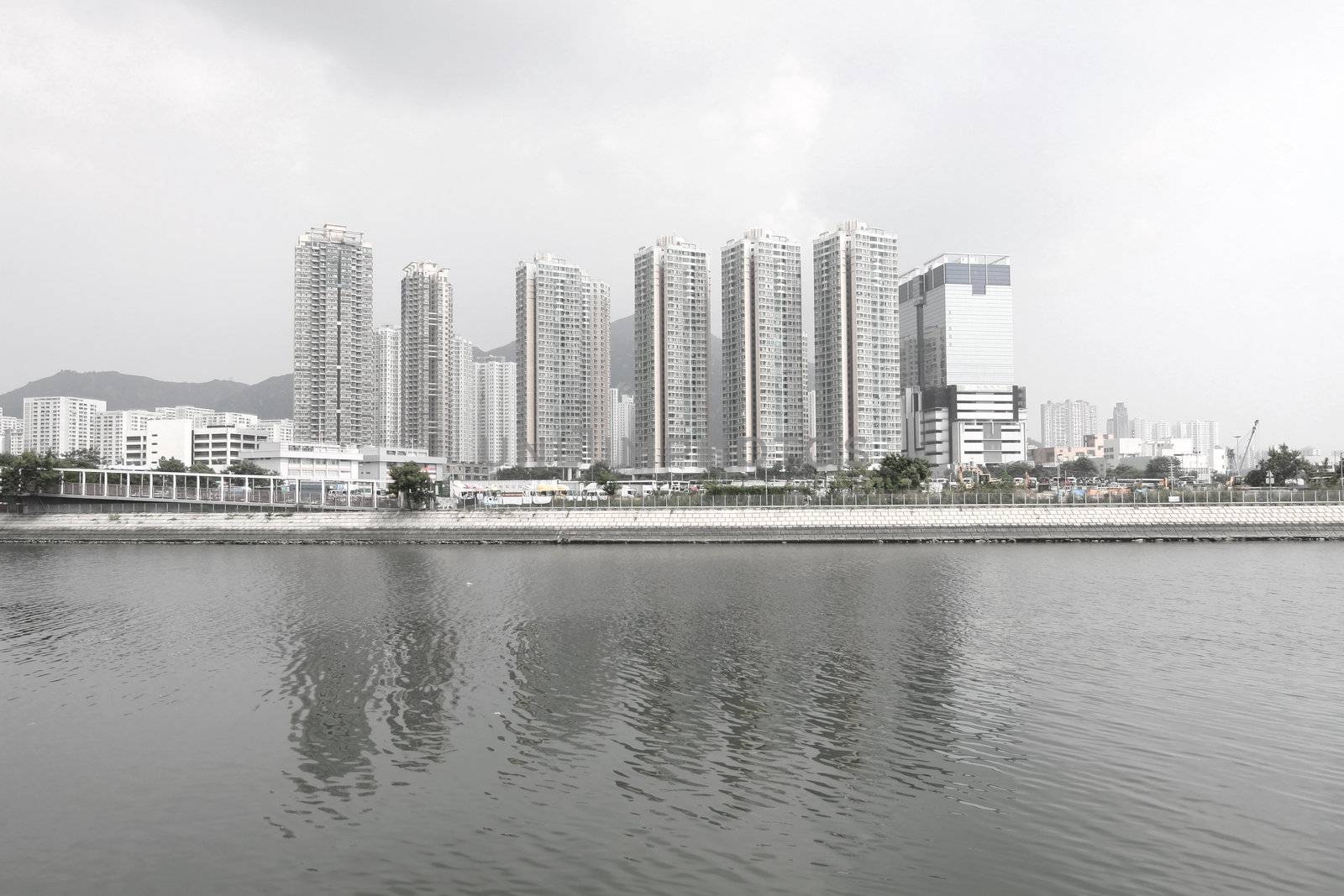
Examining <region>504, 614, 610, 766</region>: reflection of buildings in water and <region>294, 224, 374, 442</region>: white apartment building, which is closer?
<region>504, 614, 610, 766</region>: reflection of buildings in water

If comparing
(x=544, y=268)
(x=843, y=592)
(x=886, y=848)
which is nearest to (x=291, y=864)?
(x=886, y=848)

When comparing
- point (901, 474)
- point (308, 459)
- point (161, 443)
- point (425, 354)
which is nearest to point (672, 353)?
point (425, 354)

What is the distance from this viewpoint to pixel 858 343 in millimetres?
154500

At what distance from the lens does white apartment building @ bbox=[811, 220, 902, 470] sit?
508ft

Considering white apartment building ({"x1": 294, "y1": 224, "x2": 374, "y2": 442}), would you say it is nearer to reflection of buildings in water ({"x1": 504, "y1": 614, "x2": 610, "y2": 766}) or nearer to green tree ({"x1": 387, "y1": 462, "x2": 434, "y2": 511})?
green tree ({"x1": 387, "y1": 462, "x2": 434, "y2": 511})

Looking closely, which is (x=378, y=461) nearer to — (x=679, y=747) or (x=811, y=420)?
(x=811, y=420)

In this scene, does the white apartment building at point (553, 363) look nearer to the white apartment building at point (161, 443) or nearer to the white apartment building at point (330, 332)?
the white apartment building at point (330, 332)

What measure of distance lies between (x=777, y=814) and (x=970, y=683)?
34.8 feet

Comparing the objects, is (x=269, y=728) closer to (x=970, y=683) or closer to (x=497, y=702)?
(x=497, y=702)

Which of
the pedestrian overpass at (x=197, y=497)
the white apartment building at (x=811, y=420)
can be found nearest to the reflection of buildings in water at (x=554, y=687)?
the pedestrian overpass at (x=197, y=497)

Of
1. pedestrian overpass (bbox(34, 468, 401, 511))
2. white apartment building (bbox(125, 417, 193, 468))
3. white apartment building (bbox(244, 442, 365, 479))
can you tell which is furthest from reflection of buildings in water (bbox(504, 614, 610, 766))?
white apartment building (bbox(125, 417, 193, 468))

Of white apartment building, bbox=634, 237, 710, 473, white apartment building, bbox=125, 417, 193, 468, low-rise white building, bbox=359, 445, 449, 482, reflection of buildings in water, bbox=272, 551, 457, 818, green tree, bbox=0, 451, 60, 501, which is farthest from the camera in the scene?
white apartment building, bbox=125, 417, 193, 468

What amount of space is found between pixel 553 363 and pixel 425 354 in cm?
2639

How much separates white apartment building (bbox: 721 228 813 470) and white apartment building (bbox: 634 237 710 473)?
18.3 ft
